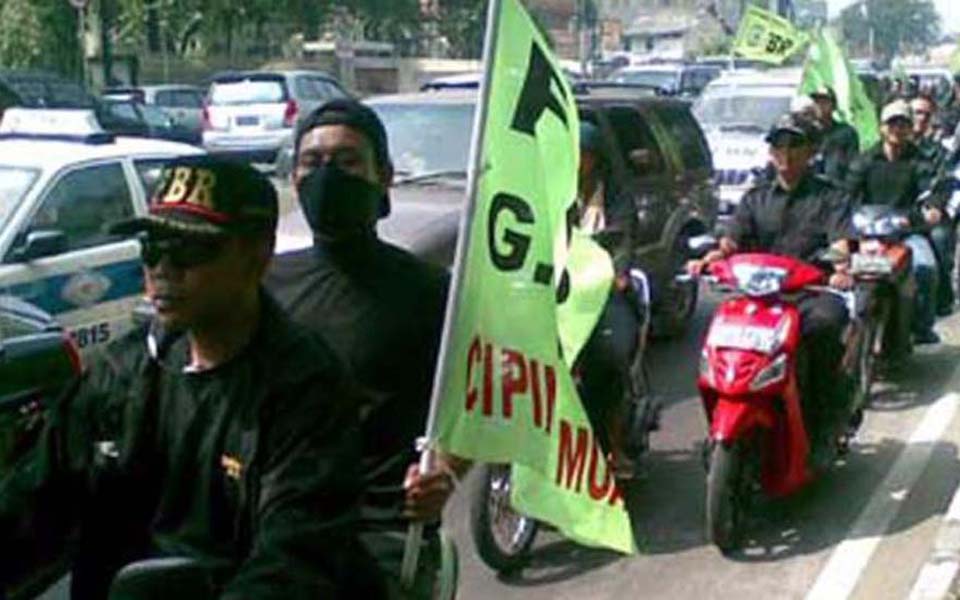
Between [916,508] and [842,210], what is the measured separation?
1.41m

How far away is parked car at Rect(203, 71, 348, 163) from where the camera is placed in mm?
24922

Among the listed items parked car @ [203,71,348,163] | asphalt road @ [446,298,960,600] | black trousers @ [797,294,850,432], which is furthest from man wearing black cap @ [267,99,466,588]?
parked car @ [203,71,348,163]

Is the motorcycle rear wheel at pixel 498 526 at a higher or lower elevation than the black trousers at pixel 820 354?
lower

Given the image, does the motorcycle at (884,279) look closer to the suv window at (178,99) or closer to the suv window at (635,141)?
the suv window at (635,141)

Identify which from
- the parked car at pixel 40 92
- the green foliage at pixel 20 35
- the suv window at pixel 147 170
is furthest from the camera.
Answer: the green foliage at pixel 20 35

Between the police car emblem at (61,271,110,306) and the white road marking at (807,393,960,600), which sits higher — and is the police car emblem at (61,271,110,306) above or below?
above

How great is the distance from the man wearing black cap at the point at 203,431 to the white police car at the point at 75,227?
550 centimetres

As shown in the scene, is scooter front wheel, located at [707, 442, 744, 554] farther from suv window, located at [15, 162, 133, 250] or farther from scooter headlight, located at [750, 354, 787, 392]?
suv window, located at [15, 162, 133, 250]

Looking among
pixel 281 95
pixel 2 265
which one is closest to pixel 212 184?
pixel 2 265

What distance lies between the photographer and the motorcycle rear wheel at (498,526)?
560cm

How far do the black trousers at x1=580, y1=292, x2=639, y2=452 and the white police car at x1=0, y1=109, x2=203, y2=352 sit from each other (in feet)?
8.98

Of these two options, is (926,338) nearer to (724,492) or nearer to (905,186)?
(905,186)

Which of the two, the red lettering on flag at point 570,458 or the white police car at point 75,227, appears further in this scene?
the white police car at point 75,227

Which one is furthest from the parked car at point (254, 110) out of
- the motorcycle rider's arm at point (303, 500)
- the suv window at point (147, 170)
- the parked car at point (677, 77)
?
the motorcycle rider's arm at point (303, 500)
